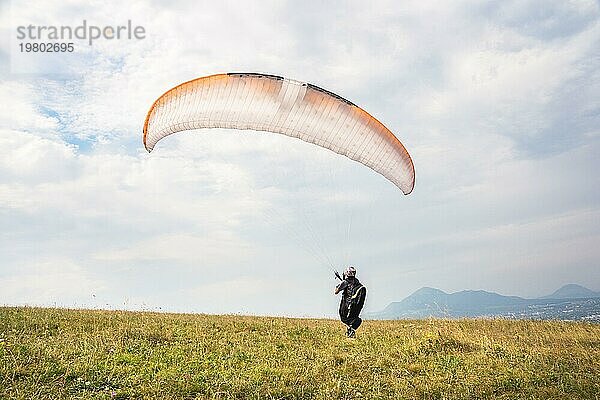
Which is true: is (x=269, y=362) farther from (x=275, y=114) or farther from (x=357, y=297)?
(x=275, y=114)

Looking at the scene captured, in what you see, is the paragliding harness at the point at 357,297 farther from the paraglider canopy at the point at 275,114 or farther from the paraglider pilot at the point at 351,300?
the paraglider canopy at the point at 275,114

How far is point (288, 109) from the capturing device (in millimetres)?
16266

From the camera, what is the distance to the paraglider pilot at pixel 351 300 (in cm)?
1783

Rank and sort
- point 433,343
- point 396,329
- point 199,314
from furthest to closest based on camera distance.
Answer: point 199,314, point 396,329, point 433,343

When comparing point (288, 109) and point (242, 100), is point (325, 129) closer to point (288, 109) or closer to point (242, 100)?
point (288, 109)

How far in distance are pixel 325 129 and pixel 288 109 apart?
127cm

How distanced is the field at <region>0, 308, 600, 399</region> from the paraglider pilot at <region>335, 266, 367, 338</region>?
0.57m

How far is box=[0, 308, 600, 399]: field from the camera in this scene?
1119 centimetres

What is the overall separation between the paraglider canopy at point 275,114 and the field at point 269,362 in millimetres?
5674

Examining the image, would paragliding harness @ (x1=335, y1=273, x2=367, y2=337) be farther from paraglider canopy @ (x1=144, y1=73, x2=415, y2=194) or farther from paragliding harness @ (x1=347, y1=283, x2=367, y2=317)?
paraglider canopy @ (x1=144, y1=73, x2=415, y2=194)

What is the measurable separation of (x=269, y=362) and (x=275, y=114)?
277 inches

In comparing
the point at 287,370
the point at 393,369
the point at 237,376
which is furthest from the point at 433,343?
the point at 237,376

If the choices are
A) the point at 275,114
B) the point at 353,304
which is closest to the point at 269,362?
the point at 353,304

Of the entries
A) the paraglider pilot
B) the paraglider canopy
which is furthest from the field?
the paraglider canopy
